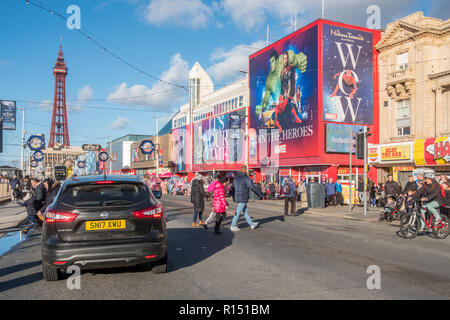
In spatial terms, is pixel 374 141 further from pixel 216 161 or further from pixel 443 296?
pixel 443 296

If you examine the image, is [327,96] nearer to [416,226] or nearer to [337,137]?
[337,137]

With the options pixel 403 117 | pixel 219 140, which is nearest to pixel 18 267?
pixel 403 117

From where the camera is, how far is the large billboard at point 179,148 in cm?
6335

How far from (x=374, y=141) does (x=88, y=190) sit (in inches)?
1152

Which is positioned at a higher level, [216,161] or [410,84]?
[410,84]

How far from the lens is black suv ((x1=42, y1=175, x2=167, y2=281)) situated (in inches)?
217

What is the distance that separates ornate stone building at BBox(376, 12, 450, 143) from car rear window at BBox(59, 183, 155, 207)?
72.4 ft

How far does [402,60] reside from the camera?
2711 cm

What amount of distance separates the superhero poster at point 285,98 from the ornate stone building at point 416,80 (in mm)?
5529

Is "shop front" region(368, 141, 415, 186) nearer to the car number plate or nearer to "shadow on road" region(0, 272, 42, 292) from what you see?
the car number plate

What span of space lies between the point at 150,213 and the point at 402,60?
84.4ft

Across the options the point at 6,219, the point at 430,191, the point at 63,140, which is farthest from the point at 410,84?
the point at 63,140

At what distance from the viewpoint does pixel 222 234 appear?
11.1m

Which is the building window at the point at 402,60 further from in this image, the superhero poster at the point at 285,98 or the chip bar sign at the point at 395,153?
the superhero poster at the point at 285,98
